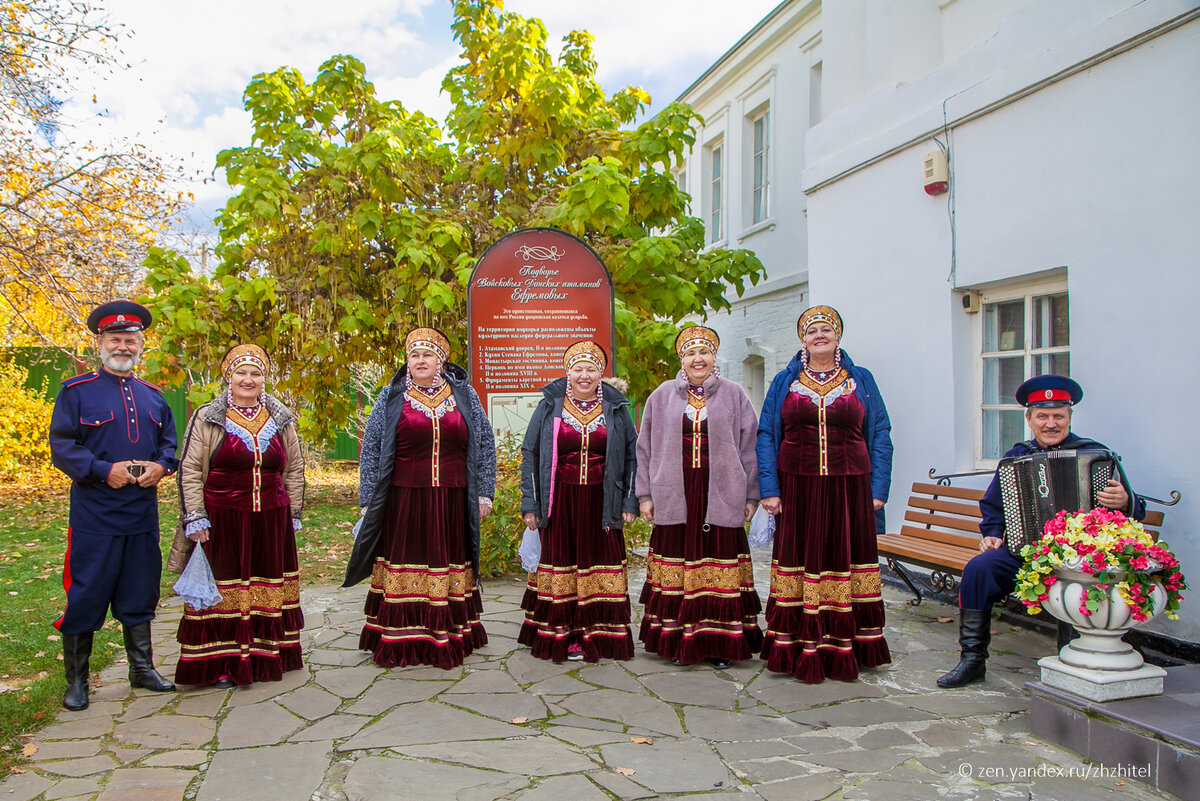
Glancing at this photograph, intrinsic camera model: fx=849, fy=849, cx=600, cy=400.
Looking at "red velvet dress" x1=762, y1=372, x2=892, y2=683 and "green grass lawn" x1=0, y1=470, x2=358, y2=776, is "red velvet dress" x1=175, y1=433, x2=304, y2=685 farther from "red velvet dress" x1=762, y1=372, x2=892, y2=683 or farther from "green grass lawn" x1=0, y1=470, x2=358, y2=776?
"red velvet dress" x1=762, y1=372, x2=892, y2=683

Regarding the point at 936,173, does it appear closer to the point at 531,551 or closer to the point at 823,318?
the point at 823,318

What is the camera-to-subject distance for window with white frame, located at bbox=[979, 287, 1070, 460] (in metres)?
5.78

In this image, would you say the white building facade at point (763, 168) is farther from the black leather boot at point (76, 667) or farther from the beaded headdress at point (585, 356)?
the black leather boot at point (76, 667)

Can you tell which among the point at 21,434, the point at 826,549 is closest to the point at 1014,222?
the point at 826,549

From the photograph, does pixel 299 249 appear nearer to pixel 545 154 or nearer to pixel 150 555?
pixel 545 154

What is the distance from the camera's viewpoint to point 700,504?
199 inches

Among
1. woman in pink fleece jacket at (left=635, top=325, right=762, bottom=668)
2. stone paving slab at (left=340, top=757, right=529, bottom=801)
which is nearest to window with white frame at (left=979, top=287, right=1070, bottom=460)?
woman in pink fleece jacket at (left=635, top=325, right=762, bottom=668)

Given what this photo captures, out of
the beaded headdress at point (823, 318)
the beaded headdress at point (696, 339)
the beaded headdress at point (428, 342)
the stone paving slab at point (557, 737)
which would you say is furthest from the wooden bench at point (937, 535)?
the beaded headdress at point (428, 342)

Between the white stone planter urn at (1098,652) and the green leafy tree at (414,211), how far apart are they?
4.91 metres

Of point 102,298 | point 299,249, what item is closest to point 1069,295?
point 299,249

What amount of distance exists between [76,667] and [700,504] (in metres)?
3.47

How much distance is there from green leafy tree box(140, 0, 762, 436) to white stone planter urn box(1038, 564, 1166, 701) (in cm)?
491

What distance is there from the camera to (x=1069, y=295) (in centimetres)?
544

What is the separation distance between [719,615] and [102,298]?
10783 millimetres
